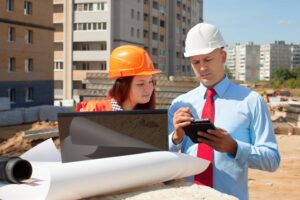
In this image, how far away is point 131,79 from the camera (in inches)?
98.2

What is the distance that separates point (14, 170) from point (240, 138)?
1318 millimetres

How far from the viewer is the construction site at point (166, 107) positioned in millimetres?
10789

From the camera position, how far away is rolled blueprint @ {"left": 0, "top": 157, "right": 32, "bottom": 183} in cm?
133

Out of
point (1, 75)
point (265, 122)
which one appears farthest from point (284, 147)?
point (1, 75)

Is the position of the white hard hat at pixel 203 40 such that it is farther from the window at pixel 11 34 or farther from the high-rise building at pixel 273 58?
the high-rise building at pixel 273 58

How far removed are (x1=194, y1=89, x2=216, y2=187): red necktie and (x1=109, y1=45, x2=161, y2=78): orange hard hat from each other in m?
0.31

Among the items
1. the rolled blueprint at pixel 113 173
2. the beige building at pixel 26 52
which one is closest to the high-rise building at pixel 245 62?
the beige building at pixel 26 52

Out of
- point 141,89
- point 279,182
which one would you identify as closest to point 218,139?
point 141,89

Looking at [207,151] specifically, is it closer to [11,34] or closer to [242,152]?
[242,152]

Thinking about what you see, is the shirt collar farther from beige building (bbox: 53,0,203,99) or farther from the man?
beige building (bbox: 53,0,203,99)

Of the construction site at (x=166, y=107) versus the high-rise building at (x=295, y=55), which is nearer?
the construction site at (x=166, y=107)

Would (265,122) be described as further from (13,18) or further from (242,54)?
(242,54)

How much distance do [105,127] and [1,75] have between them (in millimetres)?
29609

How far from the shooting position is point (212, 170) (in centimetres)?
231
